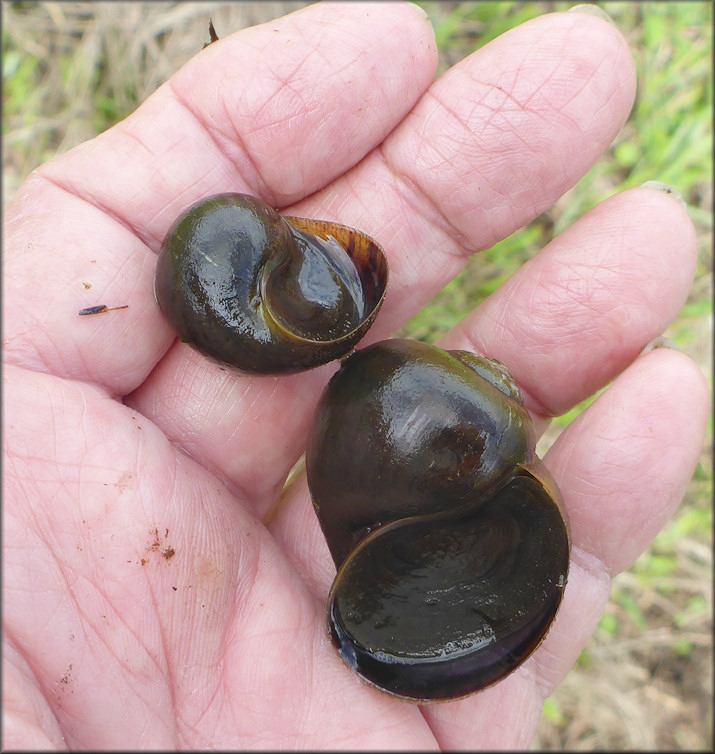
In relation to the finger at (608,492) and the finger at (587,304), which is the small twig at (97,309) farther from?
the finger at (608,492)

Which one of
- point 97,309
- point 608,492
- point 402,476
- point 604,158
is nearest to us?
point 402,476

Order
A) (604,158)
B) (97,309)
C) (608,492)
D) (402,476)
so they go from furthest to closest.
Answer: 1. (604,158)
2. (608,492)
3. (97,309)
4. (402,476)

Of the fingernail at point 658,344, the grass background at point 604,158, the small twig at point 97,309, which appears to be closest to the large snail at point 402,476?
the small twig at point 97,309

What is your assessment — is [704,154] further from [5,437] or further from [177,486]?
[5,437]

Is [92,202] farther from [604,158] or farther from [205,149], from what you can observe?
[604,158]

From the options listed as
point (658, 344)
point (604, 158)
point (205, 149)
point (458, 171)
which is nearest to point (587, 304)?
point (658, 344)

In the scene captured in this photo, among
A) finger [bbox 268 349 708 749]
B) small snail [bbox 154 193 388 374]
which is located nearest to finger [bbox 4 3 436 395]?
small snail [bbox 154 193 388 374]

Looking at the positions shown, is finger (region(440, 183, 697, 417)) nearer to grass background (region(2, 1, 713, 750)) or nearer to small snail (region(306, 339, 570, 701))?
small snail (region(306, 339, 570, 701))
